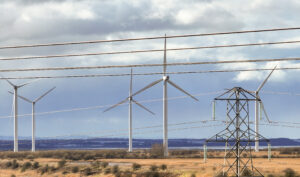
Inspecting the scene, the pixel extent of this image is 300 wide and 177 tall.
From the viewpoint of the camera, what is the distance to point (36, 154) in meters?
142

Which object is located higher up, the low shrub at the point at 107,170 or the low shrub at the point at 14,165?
the low shrub at the point at 107,170

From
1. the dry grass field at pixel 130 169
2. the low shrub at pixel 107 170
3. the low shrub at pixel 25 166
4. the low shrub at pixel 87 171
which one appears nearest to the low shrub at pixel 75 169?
the dry grass field at pixel 130 169

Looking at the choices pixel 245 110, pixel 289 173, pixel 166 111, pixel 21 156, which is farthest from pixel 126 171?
pixel 21 156

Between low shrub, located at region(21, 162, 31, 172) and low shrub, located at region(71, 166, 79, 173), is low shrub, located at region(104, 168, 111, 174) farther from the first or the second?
low shrub, located at region(21, 162, 31, 172)

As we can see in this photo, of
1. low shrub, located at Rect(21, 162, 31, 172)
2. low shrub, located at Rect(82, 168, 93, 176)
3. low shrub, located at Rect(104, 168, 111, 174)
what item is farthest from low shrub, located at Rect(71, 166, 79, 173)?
low shrub, located at Rect(21, 162, 31, 172)

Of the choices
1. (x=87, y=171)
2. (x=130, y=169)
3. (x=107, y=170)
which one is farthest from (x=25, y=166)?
(x=130, y=169)

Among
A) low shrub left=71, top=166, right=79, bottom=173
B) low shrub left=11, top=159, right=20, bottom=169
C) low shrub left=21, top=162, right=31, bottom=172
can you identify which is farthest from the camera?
low shrub left=11, top=159, right=20, bottom=169

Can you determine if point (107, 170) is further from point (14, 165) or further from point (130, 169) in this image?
point (14, 165)

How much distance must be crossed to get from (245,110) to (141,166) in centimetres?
4320

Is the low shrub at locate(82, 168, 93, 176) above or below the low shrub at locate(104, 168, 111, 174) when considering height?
below

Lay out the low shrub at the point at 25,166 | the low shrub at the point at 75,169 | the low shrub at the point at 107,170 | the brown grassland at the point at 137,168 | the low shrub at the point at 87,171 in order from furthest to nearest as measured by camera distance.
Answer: the low shrub at the point at 25,166 → the low shrub at the point at 75,169 → the low shrub at the point at 87,171 → the low shrub at the point at 107,170 → the brown grassland at the point at 137,168

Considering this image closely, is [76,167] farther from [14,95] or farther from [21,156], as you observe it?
[21,156]

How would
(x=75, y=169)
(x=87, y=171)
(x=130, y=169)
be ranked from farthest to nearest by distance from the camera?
(x=75, y=169)
(x=87, y=171)
(x=130, y=169)

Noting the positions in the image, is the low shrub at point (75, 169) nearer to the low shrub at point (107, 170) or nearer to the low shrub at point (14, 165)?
the low shrub at point (107, 170)
